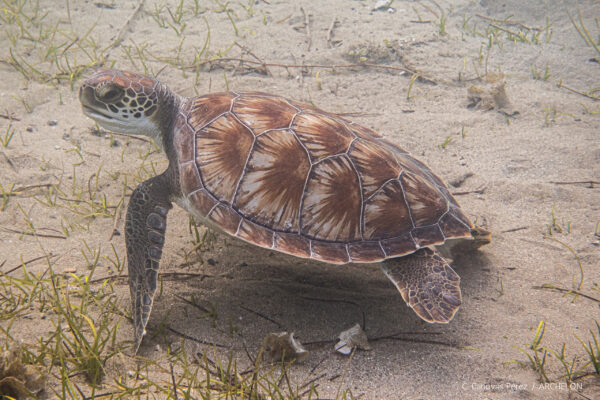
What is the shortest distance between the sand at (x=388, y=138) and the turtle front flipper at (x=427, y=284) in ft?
0.78

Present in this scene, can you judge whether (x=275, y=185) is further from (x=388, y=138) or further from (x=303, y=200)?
(x=388, y=138)

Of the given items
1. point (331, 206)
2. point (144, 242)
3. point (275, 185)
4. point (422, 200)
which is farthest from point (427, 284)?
point (144, 242)

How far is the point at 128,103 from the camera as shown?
2.80 m

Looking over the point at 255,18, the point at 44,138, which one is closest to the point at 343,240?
the point at 44,138

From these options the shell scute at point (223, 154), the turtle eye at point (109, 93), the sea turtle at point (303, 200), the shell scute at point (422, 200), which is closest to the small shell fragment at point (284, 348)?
the sea turtle at point (303, 200)

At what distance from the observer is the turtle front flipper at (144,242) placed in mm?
2141

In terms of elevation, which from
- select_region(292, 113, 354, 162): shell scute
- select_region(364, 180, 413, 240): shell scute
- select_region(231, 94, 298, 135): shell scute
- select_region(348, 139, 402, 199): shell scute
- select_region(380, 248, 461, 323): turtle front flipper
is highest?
select_region(231, 94, 298, 135): shell scute

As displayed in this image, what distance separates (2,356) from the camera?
5.21 feet

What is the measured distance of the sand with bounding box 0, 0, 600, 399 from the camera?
2.18 meters

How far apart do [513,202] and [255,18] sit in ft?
15.8

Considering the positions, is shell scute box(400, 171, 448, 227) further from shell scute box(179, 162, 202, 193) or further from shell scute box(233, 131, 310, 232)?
shell scute box(179, 162, 202, 193)

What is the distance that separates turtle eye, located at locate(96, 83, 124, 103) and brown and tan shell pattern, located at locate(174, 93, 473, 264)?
2.25ft

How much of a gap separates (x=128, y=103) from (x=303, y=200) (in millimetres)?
1535

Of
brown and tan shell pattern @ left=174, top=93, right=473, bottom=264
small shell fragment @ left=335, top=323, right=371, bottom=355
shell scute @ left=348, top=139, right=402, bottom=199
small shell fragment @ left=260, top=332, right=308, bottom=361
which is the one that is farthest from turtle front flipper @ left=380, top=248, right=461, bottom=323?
small shell fragment @ left=260, top=332, right=308, bottom=361
